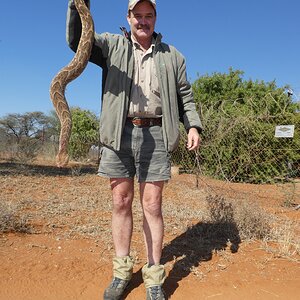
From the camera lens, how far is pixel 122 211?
3352 mm

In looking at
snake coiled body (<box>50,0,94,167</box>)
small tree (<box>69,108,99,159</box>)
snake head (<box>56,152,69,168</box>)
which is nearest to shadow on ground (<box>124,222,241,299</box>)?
snake head (<box>56,152,69,168</box>)

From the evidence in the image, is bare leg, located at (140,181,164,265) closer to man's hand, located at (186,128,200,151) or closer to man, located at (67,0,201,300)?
man, located at (67,0,201,300)

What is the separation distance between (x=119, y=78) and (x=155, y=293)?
187cm

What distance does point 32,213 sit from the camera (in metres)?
5.50

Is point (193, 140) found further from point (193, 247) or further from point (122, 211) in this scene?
point (193, 247)

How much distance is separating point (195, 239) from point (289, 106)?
9.89 meters

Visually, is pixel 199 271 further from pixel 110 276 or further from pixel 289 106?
pixel 289 106

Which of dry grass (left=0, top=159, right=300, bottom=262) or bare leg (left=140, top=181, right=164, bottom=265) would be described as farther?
dry grass (left=0, top=159, right=300, bottom=262)

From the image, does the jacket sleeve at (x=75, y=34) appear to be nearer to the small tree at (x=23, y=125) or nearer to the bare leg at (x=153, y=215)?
the bare leg at (x=153, y=215)

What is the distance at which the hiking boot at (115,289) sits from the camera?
3.20 metres

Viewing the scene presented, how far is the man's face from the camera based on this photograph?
123 inches

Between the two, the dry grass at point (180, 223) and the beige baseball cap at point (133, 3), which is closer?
the beige baseball cap at point (133, 3)

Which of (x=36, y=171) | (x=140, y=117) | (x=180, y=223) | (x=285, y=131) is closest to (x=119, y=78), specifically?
(x=140, y=117)

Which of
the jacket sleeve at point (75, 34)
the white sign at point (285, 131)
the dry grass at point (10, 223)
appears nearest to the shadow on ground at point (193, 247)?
the dry grass at point (10, 223)
